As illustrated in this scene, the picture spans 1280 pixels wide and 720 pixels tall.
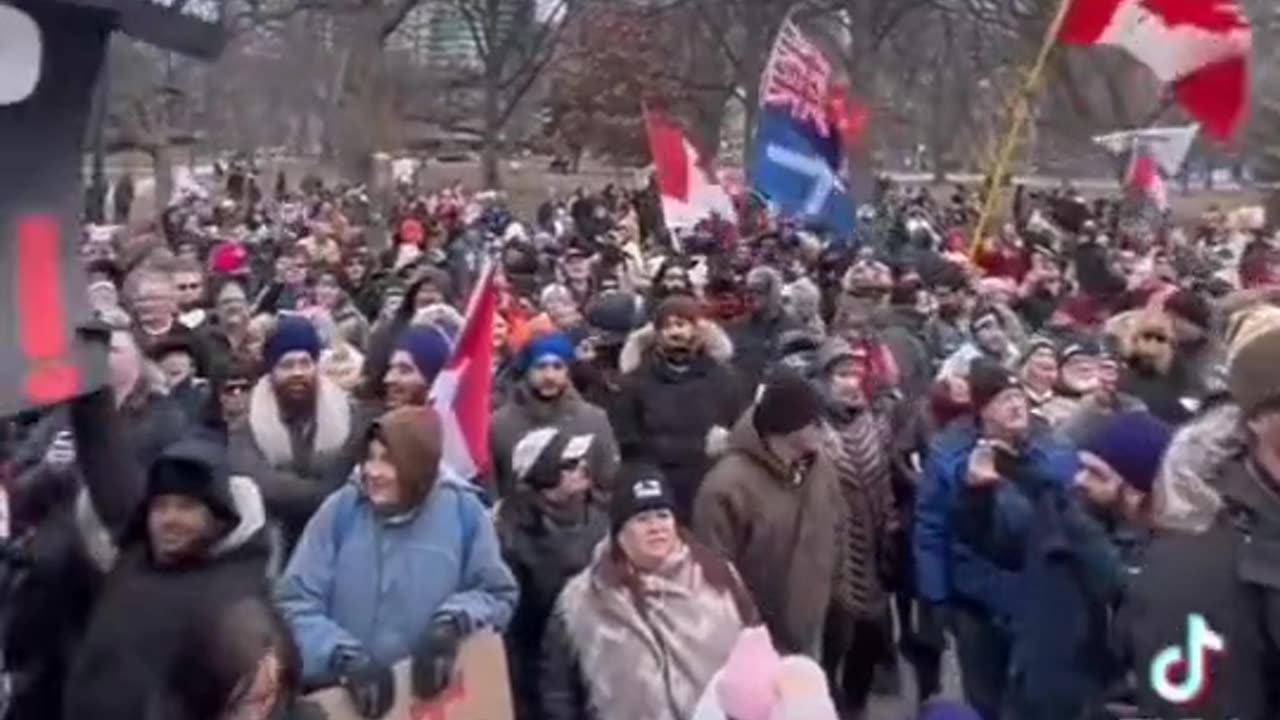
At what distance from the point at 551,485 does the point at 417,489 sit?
1059mm

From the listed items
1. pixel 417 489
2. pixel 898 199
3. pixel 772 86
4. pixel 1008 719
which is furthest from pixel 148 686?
pixel 898 199

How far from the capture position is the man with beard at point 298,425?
7.53 metres

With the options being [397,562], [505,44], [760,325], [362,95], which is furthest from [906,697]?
[505,44]

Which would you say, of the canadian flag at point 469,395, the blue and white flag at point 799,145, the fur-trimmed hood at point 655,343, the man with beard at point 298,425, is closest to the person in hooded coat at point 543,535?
the canadian flag at point 469,395

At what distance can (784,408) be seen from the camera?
24.9ft

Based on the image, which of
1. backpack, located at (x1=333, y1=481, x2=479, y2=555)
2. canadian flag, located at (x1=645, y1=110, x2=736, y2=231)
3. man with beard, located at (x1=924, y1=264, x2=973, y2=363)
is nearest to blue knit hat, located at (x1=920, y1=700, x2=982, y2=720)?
backpack, located at (x1=333, y1=481, x2=479, y2=555)

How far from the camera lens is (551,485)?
725 cm

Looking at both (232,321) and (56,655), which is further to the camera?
(232,321)

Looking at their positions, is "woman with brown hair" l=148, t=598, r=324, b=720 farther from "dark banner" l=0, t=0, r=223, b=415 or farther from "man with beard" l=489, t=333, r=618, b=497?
"man with beard" l=489, t=333, r=618, b=497

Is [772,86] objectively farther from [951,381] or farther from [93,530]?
[93,530]

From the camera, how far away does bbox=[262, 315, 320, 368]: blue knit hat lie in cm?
799

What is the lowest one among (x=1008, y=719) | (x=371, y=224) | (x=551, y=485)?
(x=371, y=224)

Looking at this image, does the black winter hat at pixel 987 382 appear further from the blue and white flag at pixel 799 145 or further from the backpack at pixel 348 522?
the blue and white flag at pixel 799 145

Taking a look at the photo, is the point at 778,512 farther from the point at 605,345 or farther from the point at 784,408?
the point at 605,345
